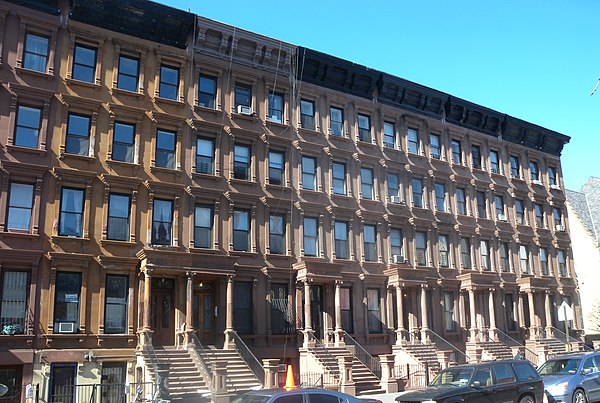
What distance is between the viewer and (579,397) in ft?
61.3

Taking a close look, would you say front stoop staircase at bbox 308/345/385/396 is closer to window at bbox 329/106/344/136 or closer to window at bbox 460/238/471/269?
window at bbox 329/106/344/136

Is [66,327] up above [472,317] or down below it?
below

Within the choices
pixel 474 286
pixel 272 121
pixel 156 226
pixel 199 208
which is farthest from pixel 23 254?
pixel 474 286

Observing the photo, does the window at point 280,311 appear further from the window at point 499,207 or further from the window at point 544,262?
the window at point 544,262

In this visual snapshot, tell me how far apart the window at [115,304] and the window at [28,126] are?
20.2ft

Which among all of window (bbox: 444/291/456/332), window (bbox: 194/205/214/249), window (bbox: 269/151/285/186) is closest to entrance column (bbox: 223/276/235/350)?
window (bbox: 194/205/214/249)

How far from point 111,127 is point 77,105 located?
1591 mm

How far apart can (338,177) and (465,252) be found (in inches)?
408

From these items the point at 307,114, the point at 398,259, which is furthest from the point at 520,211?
the point at 307,114

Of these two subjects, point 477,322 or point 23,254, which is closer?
point 23,254

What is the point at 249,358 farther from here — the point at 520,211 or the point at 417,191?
the point at 520,211

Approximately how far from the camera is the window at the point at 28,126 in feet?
77.9

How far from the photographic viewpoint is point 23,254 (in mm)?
22594

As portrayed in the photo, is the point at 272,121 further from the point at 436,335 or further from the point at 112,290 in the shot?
the point at 436,335
